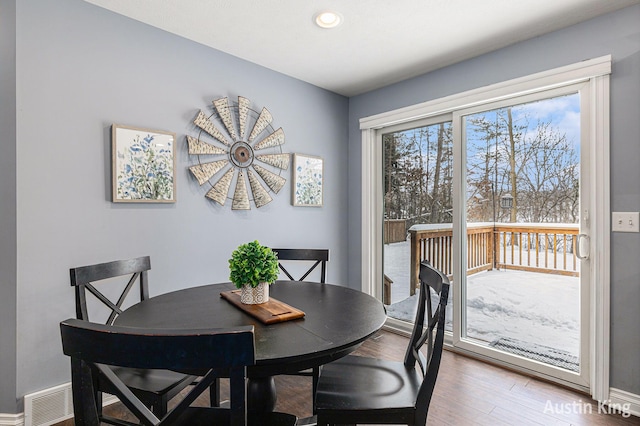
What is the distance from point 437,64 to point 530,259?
175 centimetres

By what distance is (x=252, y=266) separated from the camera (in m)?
1.54

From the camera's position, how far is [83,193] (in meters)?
2.04

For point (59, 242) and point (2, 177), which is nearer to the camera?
point (2, 177)

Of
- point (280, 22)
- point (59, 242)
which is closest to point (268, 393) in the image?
point (59, 242)

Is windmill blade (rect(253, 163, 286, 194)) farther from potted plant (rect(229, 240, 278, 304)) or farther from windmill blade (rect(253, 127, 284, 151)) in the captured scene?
potted plant (rect(229, 240, 278, 304))

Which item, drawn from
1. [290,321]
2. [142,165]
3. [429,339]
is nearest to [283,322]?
[290,321]

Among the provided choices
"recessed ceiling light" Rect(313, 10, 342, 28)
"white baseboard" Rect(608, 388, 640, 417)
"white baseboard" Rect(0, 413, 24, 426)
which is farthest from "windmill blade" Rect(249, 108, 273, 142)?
"white baseboard" Rect(608, 388, 640, 417)

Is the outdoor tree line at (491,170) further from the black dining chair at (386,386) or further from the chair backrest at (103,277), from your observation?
the chair backrest at (103,277)

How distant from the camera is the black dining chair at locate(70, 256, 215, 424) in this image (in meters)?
1.36

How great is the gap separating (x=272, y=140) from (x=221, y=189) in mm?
663

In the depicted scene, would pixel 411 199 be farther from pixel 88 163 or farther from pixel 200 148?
pixel 88 163

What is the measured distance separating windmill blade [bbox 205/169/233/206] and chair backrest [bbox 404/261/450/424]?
163 centimetres

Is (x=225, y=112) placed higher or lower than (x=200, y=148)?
higher

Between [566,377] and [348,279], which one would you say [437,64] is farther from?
[566,377]
